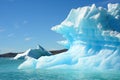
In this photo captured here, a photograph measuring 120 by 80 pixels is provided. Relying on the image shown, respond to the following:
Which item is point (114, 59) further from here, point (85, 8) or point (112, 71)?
point (85, 8)

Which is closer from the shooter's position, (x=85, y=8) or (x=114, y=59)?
(x=114, y=59)

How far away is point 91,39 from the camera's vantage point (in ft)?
69.7

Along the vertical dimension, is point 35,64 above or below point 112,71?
above

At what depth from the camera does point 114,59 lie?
19.7 m

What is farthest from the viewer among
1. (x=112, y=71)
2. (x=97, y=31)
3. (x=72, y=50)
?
(x=72, y=50)

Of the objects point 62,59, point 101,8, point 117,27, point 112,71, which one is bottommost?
point 112,71

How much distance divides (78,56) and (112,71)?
132 inches

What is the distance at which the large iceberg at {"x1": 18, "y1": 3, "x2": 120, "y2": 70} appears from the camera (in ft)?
65.4

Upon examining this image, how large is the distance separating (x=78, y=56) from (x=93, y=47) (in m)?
1.26

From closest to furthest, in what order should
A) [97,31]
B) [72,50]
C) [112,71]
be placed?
[112,71]
[97,31]
[72,50]

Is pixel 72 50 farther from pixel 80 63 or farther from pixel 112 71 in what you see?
pixel 112 71

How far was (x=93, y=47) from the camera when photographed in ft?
70.2

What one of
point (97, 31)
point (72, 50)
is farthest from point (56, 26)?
point (97, 31)

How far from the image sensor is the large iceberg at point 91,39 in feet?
65.4
